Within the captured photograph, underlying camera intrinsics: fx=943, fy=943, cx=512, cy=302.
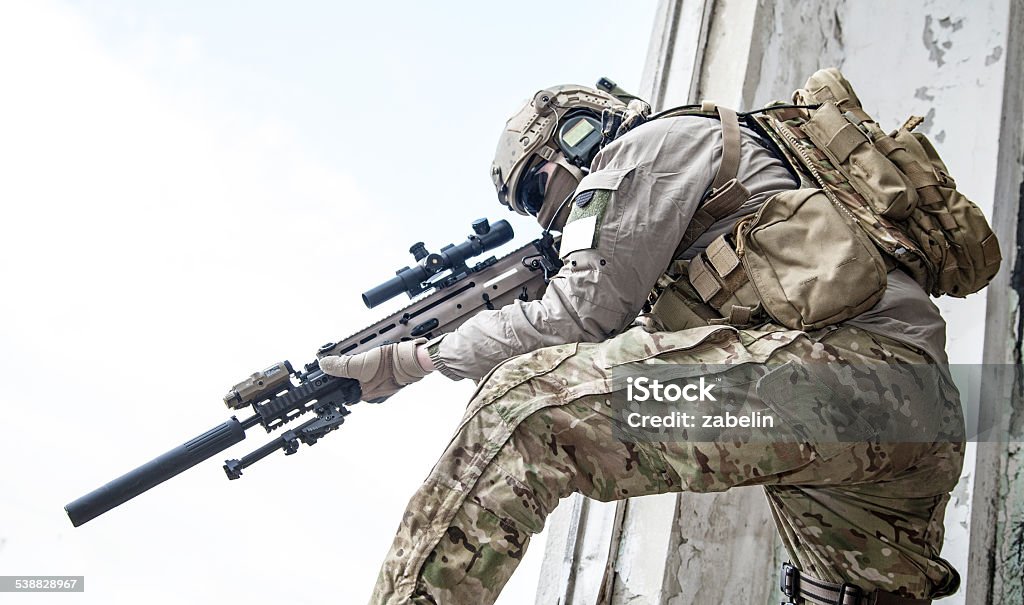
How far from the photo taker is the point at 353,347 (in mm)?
1958

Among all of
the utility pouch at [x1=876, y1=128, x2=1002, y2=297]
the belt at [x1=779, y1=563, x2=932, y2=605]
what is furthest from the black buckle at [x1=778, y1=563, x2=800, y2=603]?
the utility pouch at [x1=876, y1=128, x2=1002, y2=297]

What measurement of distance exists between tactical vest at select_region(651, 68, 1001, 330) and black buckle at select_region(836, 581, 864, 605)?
0.44 metres

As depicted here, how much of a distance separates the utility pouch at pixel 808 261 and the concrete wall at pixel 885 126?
80 cm

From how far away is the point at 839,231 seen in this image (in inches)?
54.2

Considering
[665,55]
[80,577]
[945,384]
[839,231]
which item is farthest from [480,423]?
[665,55]


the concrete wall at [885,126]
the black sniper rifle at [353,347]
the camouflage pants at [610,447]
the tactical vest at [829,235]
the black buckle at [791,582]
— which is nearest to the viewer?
the camouflage pants at [610,447]

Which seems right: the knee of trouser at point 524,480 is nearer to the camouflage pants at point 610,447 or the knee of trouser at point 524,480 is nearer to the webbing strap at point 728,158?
the camouflage pants at point 610,447

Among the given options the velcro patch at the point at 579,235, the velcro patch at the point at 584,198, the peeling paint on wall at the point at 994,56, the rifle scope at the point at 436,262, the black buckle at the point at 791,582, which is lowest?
the black buckle at the point at 791,582

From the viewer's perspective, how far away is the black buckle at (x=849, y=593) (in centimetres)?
148

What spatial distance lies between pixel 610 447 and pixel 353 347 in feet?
2.60

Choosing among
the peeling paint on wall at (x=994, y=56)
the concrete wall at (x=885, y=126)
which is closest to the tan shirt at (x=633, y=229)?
the concrete wall at (x=885, y=126)

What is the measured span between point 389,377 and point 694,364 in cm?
74

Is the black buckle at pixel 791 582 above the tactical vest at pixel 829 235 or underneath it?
underneath

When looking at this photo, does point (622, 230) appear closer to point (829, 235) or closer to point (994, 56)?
point (829, 235)
